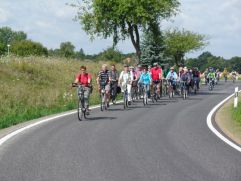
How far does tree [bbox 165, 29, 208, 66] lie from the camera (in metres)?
77.9

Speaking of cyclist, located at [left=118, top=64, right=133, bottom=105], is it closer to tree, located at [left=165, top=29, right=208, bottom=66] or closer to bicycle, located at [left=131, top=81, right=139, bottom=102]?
bicycle, located at [left=131, top=81, right=139, bottom=102]

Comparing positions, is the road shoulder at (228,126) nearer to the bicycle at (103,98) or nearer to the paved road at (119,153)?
the paved road at (119,153)

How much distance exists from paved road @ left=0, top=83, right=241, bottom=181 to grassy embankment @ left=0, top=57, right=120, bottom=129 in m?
3.71

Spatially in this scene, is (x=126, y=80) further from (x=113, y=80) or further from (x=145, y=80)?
(x=145, y=80)

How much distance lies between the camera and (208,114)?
19.2 m

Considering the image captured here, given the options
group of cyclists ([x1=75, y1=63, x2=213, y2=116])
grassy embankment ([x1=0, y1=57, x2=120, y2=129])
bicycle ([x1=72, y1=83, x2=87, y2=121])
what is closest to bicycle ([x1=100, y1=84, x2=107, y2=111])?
group of cyclists ([x1=75, y1=63, x2=213, y2=116])

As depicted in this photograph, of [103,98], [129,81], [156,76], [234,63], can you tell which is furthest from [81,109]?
[234,63]

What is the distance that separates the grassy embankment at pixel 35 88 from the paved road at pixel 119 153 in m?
3.71

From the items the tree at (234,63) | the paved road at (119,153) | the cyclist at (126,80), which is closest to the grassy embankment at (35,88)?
the cyclist at (126,80)

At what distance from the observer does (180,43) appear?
78.2 meters

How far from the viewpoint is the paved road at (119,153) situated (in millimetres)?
7953

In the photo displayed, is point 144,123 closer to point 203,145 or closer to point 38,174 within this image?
point 203,145

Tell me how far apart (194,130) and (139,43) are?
35901mm

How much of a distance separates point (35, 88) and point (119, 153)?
854 inches
